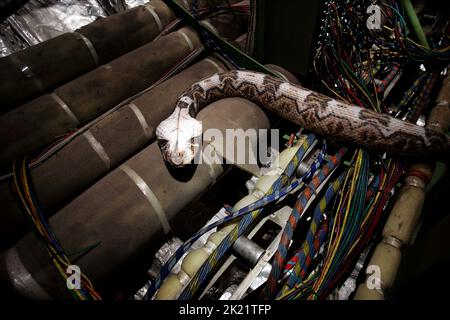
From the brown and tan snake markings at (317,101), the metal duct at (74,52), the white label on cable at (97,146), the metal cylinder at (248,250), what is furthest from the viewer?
the brown and tan snake markings at (317,101)

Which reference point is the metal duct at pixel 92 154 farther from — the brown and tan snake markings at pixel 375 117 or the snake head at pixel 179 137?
the brown and tan snake markings at pixel 375 117

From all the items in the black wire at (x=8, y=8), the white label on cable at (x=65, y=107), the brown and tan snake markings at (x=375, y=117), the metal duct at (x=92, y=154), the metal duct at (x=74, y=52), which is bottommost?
the metal duct at (x=92, y=154)

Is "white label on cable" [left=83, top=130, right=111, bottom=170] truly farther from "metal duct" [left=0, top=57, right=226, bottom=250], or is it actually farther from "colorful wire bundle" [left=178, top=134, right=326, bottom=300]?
"colorful wire bundle" [left=178, top=134, right=326, bottom=300]

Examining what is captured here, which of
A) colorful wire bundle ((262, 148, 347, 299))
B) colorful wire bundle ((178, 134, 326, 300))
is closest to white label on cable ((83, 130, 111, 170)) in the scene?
colorful wire bundle ((178, 134, 326, 300))

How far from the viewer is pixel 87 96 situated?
3145 mm

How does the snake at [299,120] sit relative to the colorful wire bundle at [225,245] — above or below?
above

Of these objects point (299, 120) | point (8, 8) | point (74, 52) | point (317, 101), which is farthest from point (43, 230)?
point (8, 8)

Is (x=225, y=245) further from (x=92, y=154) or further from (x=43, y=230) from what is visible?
(x=92, y=154)

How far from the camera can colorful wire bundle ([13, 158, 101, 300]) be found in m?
2.08

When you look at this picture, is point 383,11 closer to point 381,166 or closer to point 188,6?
point 381,166

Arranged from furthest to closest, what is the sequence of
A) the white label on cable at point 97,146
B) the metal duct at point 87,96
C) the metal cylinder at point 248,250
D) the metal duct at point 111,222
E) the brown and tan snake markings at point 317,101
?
the brown and tan snake markings at point 317,101
the white label on cable at point 97,146
the metal duct at point 87,96
the metal cylinder at point 248,250
the metal duct at point 111,222

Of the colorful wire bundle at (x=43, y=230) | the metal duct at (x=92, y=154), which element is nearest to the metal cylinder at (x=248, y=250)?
the colorful wire bundle at (x=43, y=230)

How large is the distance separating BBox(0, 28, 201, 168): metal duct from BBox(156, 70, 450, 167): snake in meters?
0.71

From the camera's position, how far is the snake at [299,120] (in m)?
A: 2.82
